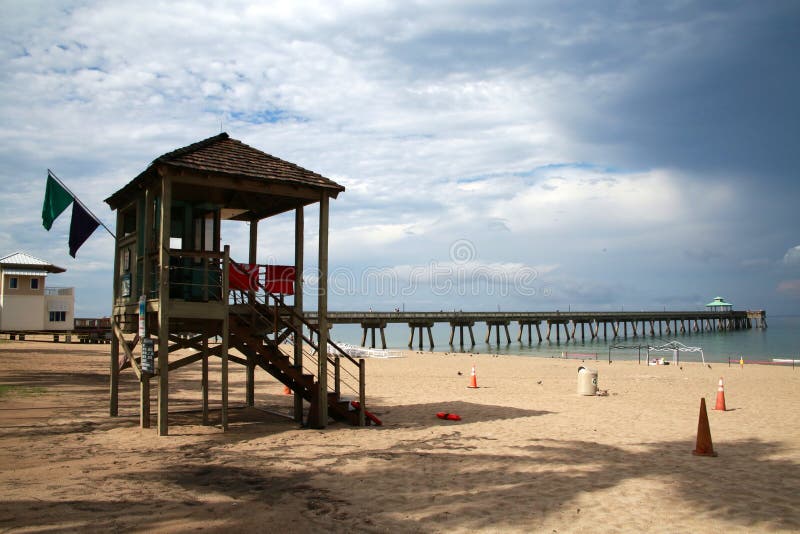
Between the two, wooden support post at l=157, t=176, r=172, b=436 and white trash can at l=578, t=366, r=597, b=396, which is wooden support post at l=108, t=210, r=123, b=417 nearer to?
wooden support post at l=157, t=176, r=172, b=436

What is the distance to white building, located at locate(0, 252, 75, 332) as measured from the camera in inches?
1987

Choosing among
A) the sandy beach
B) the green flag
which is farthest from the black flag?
the sandy beach

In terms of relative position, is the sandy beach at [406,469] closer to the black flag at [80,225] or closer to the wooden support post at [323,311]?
the wooden support post at [323,311]

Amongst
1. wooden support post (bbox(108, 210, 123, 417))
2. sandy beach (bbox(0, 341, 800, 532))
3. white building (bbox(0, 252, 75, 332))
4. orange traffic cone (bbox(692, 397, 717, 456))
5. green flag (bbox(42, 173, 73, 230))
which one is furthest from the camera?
white building (bbox(0, 252, 75, 332))

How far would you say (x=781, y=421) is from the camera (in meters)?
14.0

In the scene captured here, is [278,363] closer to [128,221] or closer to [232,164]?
[232,164]

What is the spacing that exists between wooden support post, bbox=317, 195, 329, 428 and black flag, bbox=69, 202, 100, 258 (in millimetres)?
5750

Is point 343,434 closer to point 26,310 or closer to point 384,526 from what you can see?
point 384,526

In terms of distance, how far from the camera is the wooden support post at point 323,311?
12562 mm

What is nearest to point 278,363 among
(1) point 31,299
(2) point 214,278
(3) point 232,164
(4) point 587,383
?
(2) point 214,278

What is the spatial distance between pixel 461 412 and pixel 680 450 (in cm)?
554

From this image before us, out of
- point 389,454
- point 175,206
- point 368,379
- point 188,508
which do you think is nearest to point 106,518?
point 188,508

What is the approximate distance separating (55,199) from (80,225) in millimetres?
855

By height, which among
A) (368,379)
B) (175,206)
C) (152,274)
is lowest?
(368,379)
